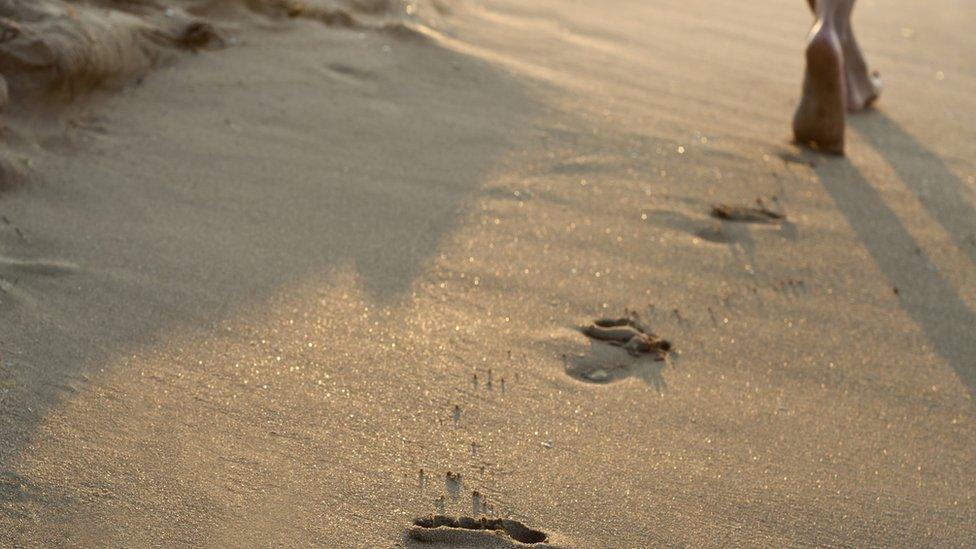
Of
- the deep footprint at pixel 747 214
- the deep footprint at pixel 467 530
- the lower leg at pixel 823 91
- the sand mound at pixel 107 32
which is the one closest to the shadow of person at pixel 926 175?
the lower leg at pixel 823 91

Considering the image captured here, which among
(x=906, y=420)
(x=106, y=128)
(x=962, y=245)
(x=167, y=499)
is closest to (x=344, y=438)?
(x=167, y=499)

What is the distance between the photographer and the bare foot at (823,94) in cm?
280

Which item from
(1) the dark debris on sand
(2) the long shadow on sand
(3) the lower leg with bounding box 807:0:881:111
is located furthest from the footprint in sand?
(3) the lower leg with bounding box 807:0:881:111

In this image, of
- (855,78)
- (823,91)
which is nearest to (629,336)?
(823,91)

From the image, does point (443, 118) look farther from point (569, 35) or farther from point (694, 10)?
point (694, 10)

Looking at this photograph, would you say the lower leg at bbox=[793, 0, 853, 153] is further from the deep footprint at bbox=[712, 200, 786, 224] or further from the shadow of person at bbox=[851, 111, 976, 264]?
the deep footprint at bbox=[712, 200, 786, 224]

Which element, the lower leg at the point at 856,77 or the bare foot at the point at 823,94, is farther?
the lower leg at the point at 856,77

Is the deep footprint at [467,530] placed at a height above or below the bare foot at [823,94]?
below

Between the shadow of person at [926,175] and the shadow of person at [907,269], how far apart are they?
0.06 meters

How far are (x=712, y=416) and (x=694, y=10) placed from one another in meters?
2.78

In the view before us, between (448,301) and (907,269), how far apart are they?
0.97 metres

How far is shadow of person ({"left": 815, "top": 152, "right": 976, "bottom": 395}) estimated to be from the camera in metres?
2.08

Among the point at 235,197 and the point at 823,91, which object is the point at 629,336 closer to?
the point at 235,197

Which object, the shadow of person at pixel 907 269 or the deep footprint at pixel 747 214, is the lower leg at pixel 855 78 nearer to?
the shadow of person at pixel 907 269
